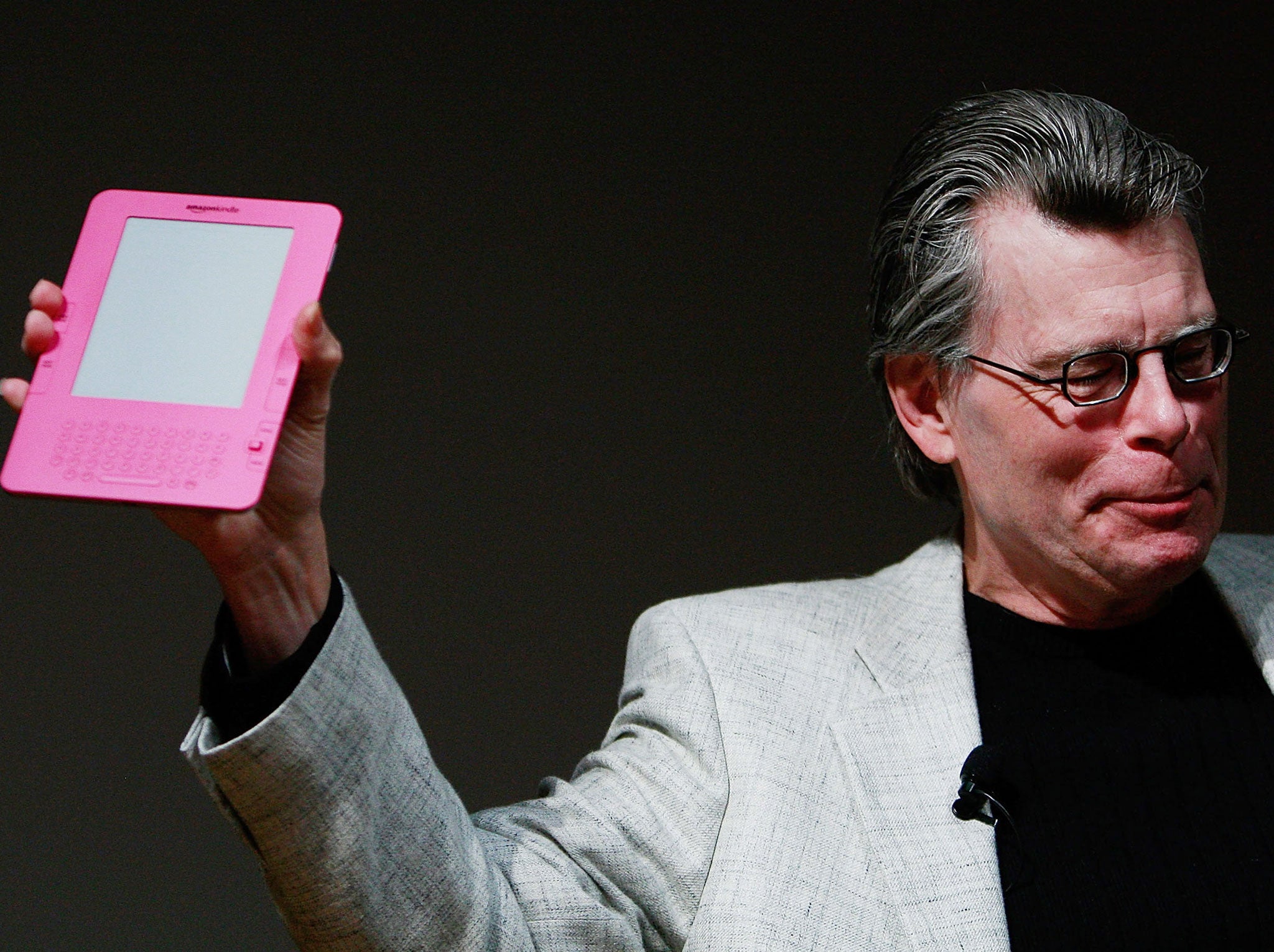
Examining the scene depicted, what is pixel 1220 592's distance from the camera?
1748mm

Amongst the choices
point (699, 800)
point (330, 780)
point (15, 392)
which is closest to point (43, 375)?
point (15, 392)

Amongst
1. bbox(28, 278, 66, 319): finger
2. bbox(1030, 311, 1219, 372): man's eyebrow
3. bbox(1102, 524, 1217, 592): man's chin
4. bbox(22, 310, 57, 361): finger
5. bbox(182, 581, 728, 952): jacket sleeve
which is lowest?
bbox(182, 581, 728, 952): jacket sleeve

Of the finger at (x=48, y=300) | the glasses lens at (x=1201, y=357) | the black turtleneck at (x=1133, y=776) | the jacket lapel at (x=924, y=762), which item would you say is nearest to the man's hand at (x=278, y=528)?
the finger at (x=48, y=300)

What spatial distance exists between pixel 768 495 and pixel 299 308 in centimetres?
169

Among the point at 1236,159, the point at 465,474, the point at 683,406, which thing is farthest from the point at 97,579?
the point at 1236,159

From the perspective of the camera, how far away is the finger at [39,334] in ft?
3.68

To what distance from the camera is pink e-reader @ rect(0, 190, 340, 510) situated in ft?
3.50

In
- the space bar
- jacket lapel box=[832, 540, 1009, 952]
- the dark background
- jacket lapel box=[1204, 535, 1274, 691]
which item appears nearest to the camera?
the space bar

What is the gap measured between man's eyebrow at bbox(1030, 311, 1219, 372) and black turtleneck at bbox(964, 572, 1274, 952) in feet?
1.14

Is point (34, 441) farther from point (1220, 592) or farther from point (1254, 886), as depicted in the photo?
point (1220, 592)

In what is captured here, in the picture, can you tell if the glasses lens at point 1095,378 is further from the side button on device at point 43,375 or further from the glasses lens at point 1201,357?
the side button on device at point 43,375

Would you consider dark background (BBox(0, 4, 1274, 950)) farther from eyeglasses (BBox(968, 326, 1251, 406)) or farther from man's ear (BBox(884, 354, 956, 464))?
eyeglasses (BBox(968, 326, 1251, 406))

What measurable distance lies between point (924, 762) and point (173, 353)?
925 mm

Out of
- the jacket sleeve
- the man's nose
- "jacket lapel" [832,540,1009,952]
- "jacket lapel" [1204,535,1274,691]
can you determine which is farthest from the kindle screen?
"jacket lapel" [1204,535,1274,691]
